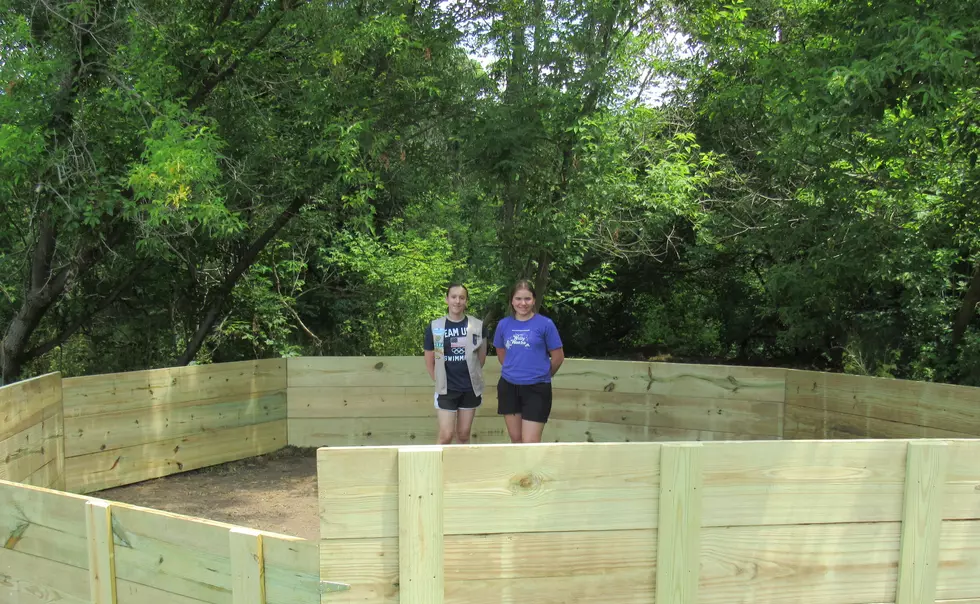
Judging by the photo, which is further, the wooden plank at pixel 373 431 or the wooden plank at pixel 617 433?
the wooden plank at pixel 373 431

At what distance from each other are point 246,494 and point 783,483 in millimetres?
4937

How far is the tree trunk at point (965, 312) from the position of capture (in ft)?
31.7

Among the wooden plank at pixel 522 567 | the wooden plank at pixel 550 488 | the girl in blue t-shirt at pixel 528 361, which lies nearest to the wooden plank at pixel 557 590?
the wooden plank at pixel 522 567

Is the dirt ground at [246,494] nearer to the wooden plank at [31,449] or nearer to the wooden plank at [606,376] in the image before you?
the wooden plank at [31,449]

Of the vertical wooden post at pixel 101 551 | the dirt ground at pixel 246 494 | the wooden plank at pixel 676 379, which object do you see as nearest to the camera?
the vertical wooden post at pixel 101 551

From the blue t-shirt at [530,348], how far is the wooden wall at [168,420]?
3323 mm

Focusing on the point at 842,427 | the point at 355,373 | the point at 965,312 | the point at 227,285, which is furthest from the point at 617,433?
the point at 965,312

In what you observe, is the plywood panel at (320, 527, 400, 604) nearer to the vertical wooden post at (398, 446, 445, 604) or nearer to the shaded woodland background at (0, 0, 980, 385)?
the vertical wooden post at (398, 446, 445, 604)

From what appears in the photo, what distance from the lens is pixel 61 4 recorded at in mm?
6637

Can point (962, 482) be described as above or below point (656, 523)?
above

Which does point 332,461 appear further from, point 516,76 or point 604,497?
point 516,76

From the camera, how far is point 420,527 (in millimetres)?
2686

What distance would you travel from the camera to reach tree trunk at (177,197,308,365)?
886cm

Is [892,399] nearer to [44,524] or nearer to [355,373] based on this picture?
[355,373]
